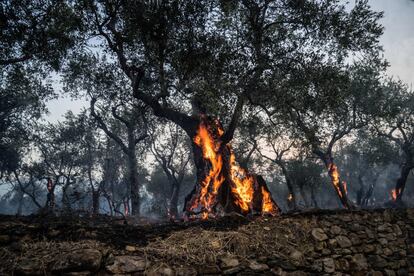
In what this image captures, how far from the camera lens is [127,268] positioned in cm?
516

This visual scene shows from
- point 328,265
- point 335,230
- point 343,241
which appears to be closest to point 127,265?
point 328,265

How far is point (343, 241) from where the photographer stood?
26.1ft

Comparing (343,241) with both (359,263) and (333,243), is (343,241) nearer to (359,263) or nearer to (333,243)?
(333,243)

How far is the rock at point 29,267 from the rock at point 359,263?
801cm

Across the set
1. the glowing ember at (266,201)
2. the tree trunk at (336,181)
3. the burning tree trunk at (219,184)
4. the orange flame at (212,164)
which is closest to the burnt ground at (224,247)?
the burning tree trunk at (219,184)

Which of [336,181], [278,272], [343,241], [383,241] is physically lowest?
[278,272]

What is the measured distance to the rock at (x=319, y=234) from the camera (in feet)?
24.8

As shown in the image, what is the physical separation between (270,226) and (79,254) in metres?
4.89

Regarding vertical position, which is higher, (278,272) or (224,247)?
(224,247)

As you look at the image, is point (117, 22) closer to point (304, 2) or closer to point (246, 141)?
point (304, 2)

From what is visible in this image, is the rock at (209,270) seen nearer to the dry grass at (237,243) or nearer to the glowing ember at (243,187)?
the dry grass at (237,243)

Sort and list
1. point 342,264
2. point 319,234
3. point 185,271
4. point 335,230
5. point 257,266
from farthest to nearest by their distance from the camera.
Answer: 1. point 335,230
2. point 319,234
3. point 342,264
4. point 257,266
5. point 185,271

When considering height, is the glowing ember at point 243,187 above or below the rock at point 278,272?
above

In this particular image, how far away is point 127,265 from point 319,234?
5.49 metres
